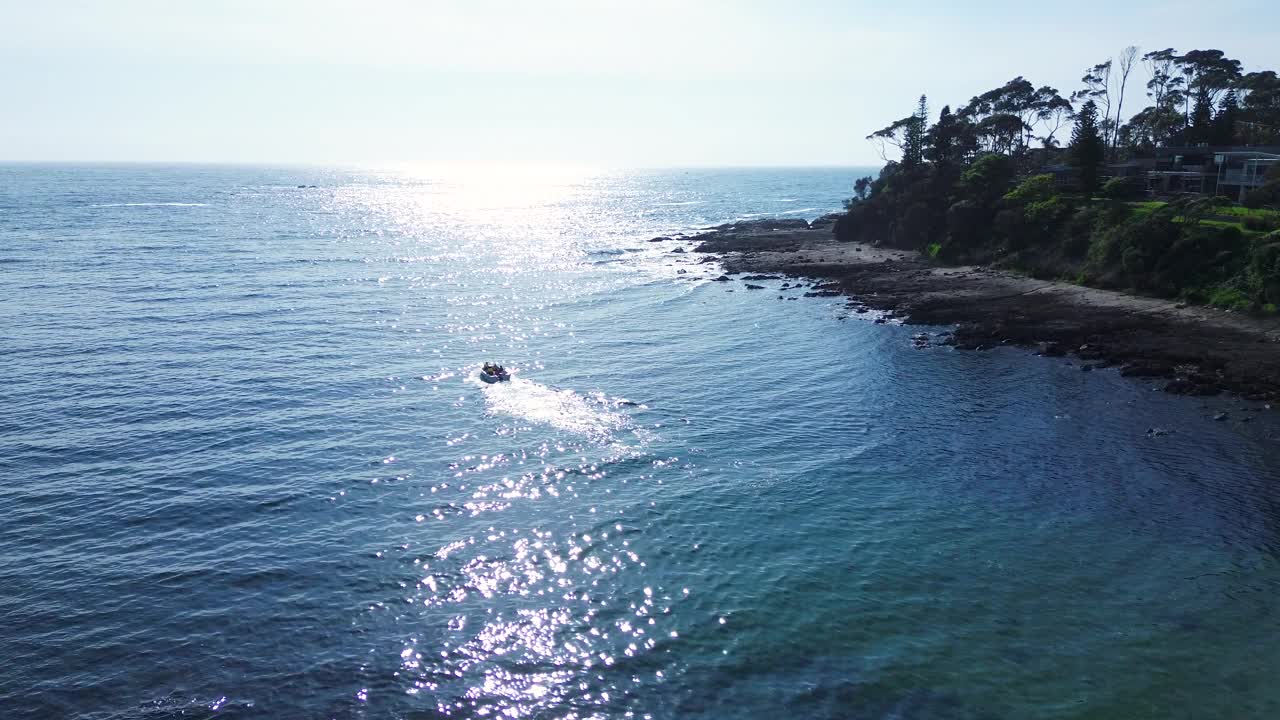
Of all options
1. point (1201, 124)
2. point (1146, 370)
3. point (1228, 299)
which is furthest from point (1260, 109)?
point (1146, 370)

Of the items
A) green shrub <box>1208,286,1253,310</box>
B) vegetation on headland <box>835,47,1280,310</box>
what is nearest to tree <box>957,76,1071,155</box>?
vegetation on headland <box>835,47,1280,310</box>

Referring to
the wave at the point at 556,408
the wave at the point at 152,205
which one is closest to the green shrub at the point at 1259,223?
the wave at the point at 556,408

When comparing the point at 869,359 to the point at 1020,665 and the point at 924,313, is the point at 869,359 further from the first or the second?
the point at 1020,665

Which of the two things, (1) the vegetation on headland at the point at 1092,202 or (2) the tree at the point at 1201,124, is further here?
(2) the tree at the point at 1201,124

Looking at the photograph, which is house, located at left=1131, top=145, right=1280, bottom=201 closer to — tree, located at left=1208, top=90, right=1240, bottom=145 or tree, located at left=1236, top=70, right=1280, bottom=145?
tree, located at left=1208, top=90, right=1240, bottom=145

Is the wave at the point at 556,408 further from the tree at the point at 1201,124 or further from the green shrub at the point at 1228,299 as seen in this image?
the tree at the point at 1201,124

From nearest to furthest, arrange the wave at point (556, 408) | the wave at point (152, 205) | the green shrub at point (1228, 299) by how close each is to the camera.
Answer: the wave at point (556, 408) → the green shrub at point (1228, 299) → the wave at point (152, 205)
